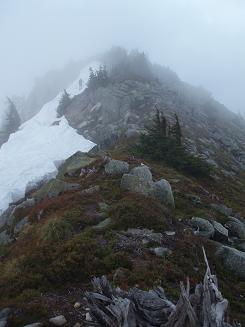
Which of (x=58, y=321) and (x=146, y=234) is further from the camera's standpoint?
(x=146, y=234)

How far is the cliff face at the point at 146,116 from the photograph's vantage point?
66188mm

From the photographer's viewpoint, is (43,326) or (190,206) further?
(190,206)

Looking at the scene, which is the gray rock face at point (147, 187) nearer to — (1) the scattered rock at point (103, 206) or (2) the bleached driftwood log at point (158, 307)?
(1) the scattered rock at point (103, 206)

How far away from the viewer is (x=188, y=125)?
74.6 meters

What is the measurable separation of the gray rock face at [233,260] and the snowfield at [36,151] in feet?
87.0

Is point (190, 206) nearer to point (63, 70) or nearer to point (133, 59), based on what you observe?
point (133, 59)

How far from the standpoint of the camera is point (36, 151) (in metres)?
65.6

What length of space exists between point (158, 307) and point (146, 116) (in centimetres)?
6451

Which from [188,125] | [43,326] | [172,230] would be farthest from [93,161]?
[188,125]

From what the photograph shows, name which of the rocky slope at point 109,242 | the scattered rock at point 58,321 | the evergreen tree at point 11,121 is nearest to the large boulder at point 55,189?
the rocky slope at point 109,242

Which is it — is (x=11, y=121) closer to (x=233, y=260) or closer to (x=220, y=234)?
(x=220, y=234)

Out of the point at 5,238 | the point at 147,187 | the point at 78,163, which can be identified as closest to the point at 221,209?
the point at 147,187

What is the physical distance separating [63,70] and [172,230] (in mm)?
109165

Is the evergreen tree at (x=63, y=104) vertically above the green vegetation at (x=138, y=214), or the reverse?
the green vegetation at (x=138, y=214)
